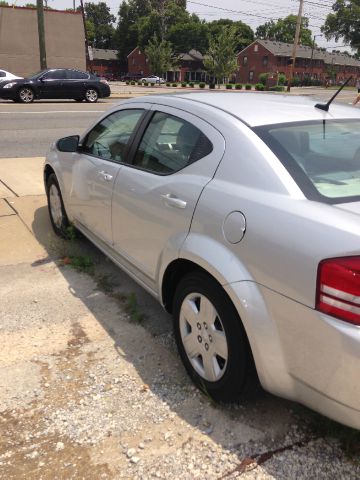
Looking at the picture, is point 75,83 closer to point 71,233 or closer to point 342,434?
point 71,233

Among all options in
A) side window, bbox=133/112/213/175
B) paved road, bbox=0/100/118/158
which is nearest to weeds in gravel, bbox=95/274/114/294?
side window, bbox=133/112/213/175

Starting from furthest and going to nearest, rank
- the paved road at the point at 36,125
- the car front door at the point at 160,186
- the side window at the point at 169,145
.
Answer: the paved road at the point at 36,125, the side window at the point at 169,145, the car front door at the point at 160,186

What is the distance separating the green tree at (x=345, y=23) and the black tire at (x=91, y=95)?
95530 millimetres

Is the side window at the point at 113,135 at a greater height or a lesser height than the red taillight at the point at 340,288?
greater

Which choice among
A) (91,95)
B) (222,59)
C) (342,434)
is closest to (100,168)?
(342,434)

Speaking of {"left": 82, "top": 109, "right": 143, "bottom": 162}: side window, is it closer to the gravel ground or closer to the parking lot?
the parking lot

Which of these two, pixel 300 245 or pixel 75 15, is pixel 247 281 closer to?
pixel 300 245

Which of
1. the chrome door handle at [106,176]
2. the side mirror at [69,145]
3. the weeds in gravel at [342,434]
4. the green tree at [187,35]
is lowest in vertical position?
the weeds in gravel at [342,434]

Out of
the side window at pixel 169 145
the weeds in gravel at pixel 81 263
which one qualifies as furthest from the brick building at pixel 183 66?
the side window at pixel 169 145

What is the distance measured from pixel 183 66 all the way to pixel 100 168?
97568 mm

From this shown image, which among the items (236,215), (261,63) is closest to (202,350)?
(236,215)

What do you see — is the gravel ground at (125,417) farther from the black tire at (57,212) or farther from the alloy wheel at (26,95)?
the alloy wheel at (26,95)

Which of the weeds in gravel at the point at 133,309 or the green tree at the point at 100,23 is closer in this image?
the weeds in gravel at the point at 133,309

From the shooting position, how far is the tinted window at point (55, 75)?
66.9 feet
